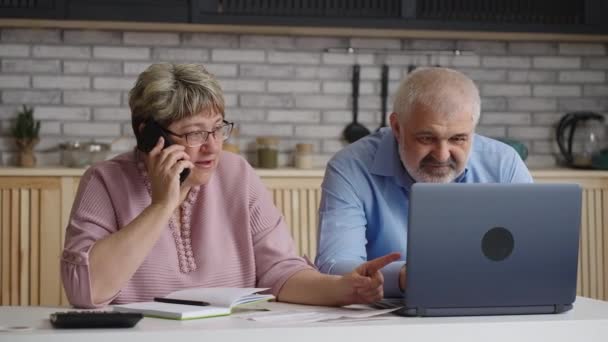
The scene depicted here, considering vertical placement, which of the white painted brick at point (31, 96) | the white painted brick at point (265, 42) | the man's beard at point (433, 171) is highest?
the white painted brick at point (265, 42)

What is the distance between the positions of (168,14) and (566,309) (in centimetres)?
282

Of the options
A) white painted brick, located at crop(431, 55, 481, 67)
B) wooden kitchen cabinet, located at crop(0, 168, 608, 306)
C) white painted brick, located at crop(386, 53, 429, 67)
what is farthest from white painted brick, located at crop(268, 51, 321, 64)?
wooden kitchen cabinet, located at crop(0, 168, 608, 306)

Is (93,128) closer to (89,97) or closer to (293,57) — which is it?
(89,97)

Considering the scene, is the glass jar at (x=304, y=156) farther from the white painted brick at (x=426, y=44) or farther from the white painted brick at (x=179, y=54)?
the white painted brick at (x=426, y=44)

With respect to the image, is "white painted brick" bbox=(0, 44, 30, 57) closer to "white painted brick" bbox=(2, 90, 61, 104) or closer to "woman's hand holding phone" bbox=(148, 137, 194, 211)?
"white painted brick" bbox=(2, 90, 61, 104)

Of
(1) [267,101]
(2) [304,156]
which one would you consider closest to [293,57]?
(1) [267,101]

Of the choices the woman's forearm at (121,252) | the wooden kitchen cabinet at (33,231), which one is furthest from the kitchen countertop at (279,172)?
the woman's forearm at (121,252)

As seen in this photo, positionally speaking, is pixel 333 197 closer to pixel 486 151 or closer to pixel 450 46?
pixel 486 151

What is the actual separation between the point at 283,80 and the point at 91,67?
913 millimetres

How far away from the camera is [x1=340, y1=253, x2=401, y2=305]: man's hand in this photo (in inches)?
77.4

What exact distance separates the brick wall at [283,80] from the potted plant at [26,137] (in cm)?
11

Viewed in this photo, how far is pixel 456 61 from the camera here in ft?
15.8

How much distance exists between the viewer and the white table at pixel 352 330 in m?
1.59

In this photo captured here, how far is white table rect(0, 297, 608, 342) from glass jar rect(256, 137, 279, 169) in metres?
2.65
